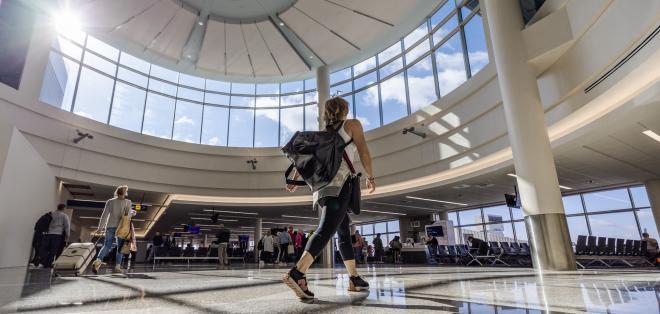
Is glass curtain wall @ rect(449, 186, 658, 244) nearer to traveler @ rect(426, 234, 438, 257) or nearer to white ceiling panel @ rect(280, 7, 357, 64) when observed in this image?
traveler @ rect(426, 234, 438, 257)

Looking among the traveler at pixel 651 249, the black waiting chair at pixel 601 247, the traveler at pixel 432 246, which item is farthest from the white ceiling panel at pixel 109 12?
the traveler at pixel 651 249

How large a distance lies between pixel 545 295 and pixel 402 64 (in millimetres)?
15500

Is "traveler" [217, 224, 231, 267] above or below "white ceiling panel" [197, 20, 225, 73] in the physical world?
below

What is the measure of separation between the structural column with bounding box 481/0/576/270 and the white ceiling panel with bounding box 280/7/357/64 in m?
8.03

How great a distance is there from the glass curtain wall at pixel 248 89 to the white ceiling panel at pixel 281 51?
2.67 m

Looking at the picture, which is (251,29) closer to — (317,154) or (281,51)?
(281,51)

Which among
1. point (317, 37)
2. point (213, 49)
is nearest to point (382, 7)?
point (317, 37)

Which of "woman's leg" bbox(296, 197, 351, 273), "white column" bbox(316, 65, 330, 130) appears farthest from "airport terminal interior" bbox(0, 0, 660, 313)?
"white column" bbox(316, 65, 330, 130)

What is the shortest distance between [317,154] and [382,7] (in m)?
12.2

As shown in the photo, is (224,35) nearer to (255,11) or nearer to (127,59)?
(255,11)

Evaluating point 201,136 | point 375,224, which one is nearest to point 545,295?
point 201,136

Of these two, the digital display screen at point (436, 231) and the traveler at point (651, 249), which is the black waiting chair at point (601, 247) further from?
the digital display screen at point (436, 231)

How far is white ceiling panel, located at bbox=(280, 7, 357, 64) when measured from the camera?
1378cm

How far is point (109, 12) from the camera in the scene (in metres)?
13.0
